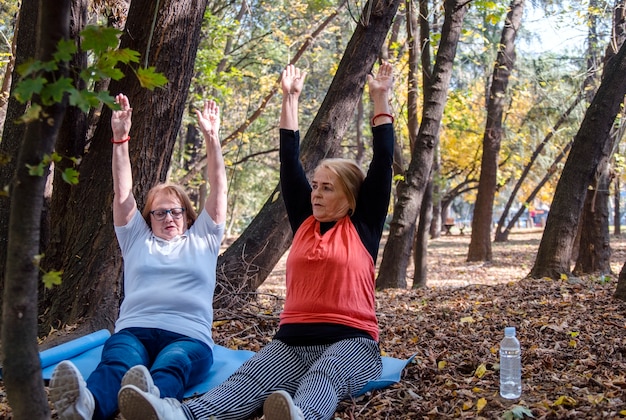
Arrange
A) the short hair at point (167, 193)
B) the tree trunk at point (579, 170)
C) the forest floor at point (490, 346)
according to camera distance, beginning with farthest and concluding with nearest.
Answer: the tree trunk at point (579, 170) → the short hair at point (167, 193) → the forest floor at point (490, 346)

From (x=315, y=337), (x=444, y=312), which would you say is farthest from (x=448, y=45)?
(x=315, y=337)

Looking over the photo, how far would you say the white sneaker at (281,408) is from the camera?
9.31 ft

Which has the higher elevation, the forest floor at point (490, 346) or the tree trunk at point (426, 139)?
the tree trunk at point (426, 139)

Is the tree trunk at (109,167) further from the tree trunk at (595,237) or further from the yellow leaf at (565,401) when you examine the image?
the tree trunk at (595,237)

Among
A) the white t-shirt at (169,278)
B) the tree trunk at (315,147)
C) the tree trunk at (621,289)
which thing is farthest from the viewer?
the tree trunk at (315,147)

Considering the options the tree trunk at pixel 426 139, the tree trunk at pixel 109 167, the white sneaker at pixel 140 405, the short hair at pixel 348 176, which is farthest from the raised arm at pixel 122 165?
the tree trunk at pixel 426 139

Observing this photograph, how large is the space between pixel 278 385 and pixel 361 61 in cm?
386

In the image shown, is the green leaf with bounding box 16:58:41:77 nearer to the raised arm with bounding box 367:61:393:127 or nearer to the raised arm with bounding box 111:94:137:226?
the raised arm with bounding box 111:94:137:226

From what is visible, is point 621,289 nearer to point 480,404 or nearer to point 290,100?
point 480,404

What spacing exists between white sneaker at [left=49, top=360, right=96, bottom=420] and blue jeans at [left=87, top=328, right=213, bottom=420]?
8.5 inches

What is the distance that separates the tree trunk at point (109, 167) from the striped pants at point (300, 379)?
172 cm

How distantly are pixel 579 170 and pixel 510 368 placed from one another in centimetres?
425

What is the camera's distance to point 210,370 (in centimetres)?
407

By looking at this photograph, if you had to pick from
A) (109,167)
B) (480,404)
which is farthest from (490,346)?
(109,167)
